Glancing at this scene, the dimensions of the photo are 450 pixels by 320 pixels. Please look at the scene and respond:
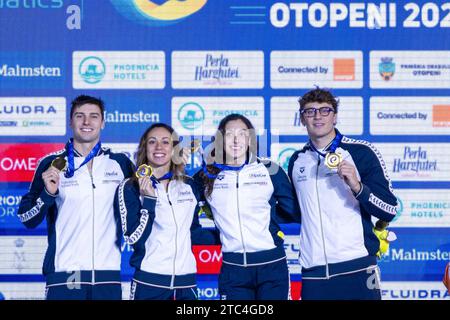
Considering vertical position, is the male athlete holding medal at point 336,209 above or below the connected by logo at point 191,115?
below

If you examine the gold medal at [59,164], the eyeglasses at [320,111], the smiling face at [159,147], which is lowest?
the gold medal at [59,164]

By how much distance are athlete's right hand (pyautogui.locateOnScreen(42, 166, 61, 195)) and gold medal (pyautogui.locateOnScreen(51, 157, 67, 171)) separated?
86 millimetres

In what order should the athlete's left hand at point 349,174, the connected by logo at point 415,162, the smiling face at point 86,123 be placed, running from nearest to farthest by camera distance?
the athlete's left hand at point 349,174 < the smiling face at point 86,123 < the connected by logo at point 415,162

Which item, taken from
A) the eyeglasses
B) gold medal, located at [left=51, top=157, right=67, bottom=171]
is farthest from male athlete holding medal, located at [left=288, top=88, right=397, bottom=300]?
gold medal, located at [left=51, top=157, right=67, bottom=171]

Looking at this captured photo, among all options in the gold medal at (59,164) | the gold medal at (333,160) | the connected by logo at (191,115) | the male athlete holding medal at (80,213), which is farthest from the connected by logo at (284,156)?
the gold medal at (59,164)

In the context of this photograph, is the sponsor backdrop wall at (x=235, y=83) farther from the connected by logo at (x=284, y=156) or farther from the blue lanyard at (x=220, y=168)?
the blue lanyard at (x=220, y=168)

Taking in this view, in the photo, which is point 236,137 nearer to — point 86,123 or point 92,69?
point 86,123

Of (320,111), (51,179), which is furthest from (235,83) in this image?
(51,179)

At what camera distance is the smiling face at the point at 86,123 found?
12.8 feet

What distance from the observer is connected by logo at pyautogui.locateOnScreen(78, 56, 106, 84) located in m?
4.68

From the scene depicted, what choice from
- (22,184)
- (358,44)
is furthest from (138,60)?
(358,44)

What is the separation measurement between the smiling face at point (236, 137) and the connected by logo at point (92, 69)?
4.20 feet

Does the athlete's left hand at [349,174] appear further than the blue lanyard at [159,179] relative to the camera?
No

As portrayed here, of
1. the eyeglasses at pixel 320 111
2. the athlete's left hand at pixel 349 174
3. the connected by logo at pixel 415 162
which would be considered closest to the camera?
the athlete's left hand at pixel 349 174
